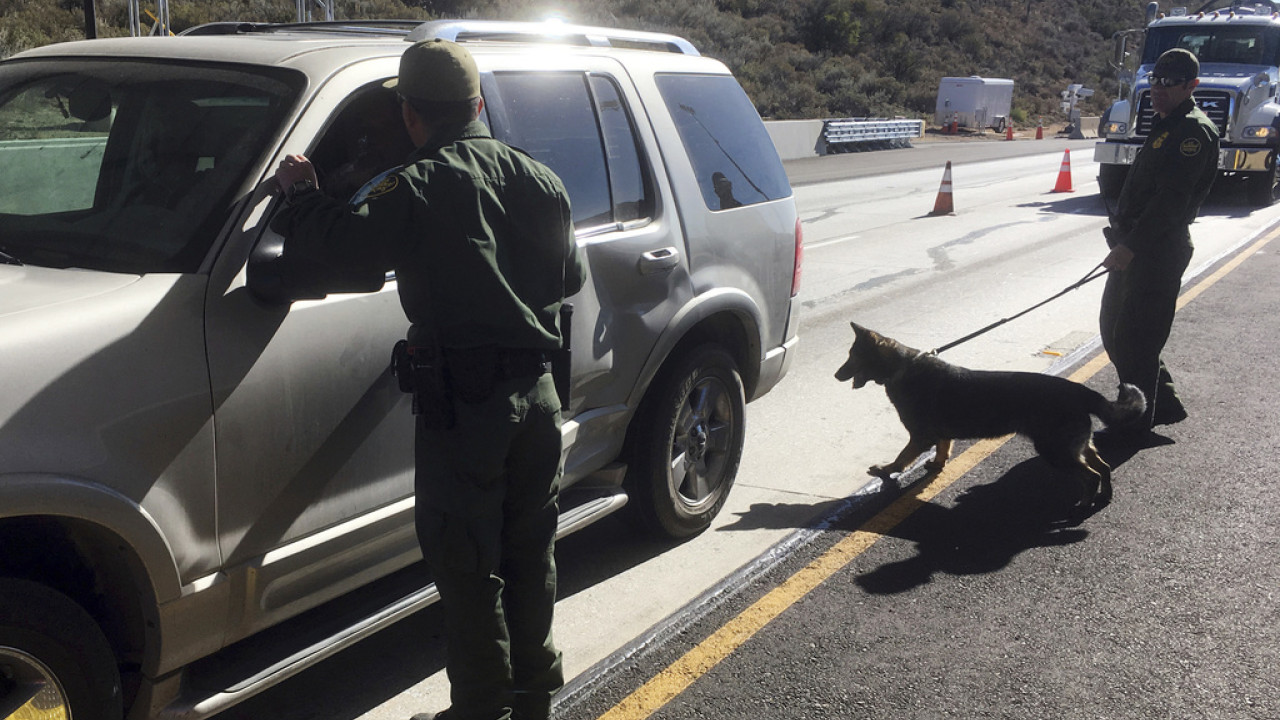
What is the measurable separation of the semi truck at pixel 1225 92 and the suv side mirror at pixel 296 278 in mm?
18333

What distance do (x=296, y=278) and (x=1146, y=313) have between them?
196 inches

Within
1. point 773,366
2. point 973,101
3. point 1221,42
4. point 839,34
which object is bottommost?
point 973,101

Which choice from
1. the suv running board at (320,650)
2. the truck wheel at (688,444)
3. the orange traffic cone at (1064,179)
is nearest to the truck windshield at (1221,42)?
the orange traffic cone at (1064,179)

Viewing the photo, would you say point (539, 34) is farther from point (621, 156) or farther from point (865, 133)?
point (865, 133)

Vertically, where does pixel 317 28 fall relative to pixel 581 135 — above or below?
above

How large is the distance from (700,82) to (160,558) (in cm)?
317

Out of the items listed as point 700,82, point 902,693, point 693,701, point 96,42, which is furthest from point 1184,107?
point 96,42

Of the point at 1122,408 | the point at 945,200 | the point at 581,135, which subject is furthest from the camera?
the point at 945,200

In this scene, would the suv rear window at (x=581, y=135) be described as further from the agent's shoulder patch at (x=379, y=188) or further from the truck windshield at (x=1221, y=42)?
the truck windshield at (x=1221, y=42)

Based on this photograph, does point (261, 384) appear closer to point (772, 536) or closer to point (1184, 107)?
point (772, 536)

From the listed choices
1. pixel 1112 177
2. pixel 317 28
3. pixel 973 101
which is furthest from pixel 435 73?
pixel 973 101

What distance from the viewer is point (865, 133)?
32.8 m

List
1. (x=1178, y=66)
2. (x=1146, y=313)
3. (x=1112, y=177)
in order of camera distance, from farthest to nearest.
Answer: (x=1112, y=177) < (x=1146, y=313) < (x=1178, y=66)

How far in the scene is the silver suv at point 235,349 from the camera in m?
2.50
